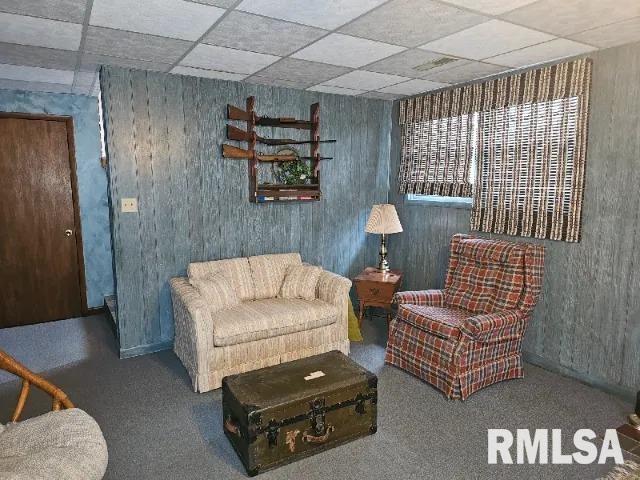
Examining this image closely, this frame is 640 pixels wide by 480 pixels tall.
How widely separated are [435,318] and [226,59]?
244 centimetres

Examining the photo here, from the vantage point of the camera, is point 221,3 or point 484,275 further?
point 484,275

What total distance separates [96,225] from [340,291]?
300cm

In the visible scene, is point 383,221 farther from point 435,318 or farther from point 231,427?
point 231,427

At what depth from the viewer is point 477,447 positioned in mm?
2449

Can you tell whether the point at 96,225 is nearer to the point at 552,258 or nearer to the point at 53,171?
the point at 53,171

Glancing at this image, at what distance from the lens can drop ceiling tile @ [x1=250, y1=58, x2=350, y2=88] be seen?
332 cm

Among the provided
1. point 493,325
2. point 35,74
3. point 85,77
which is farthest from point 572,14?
point 35,74

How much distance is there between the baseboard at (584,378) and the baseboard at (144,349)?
10.2 feet

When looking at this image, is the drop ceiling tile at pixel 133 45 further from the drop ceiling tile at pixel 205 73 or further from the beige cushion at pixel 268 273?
the beige cushion at pixel 268 273

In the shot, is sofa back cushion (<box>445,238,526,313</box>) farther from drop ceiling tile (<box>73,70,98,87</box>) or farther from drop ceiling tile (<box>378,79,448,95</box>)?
drop ceiling tile (<box>73,70,98,87</box>)

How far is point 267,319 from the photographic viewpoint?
10.7ft

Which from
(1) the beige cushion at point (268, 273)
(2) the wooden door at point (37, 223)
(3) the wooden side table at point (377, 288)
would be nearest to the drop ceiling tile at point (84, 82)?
(2) the wooden door at point (37, 223)

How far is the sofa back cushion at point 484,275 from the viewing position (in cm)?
326

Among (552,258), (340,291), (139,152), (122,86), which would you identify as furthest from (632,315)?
(122,86)
